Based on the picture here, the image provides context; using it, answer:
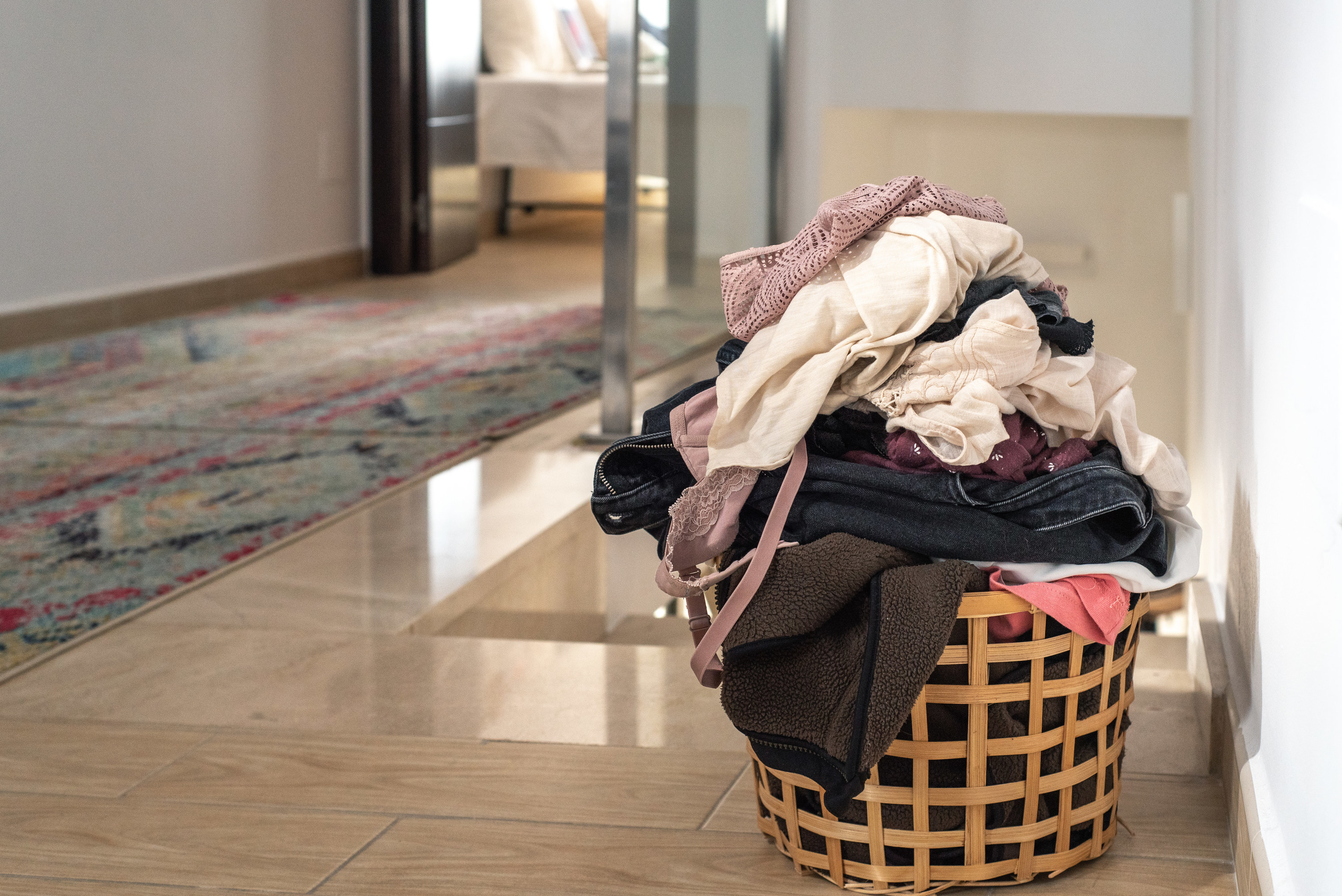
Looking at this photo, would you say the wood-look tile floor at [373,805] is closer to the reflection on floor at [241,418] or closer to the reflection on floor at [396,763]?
the reflection on floor at [396,763]

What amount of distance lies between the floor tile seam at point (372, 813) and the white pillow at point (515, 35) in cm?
512

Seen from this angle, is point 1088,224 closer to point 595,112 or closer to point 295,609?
point 295,609

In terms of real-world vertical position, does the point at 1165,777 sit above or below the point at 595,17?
below

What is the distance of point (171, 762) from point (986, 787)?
2.20 ft

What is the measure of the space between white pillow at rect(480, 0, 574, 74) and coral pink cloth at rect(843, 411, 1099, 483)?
5221mm

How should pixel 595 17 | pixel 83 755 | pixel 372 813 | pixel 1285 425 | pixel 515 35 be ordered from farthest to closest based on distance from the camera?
pixel 595 17, pixel 515 35, pixel 83 755, pixel 372 813, pixel 1285 425

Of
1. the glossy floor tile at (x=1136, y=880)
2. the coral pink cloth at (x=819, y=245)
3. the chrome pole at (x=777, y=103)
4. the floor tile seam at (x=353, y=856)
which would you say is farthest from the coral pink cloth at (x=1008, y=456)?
the chrome pole at (x=777, y=103)

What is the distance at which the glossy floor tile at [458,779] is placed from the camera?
1045mm

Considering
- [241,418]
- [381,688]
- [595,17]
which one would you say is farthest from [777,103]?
[595,17]

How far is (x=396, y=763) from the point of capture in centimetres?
112

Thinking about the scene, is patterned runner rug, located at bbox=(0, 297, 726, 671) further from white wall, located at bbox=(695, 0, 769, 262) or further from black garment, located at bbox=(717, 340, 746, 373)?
black garment, located at bbox=(717, 340, 746, 373)

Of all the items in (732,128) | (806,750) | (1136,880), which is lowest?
(1136,880)

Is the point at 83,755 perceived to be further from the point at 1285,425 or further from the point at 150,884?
the point at 1285,425

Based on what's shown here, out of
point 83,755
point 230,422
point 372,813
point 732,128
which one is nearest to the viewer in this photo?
point 372,813
